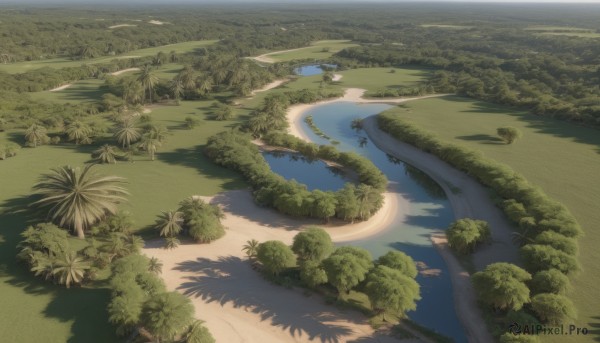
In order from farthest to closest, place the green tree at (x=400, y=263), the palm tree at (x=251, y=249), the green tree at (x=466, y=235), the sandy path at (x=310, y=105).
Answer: the sandy path at (x=310, y=105), the green tree at (x=466, y=235), the palm tree at (x=251, y=249), the green tree at (x=400, y=263)

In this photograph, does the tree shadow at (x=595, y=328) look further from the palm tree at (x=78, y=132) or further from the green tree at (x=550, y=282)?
the palm tree at (x=78, y=132)

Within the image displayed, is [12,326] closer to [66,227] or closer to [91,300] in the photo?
[91,300]

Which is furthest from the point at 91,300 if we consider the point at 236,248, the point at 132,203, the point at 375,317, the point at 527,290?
the point at 527,290

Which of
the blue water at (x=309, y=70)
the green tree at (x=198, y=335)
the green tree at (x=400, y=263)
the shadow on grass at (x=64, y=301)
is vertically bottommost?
the shadow on grass at (x=64, y=301)

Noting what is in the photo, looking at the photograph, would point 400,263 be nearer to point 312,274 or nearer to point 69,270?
point 312,274

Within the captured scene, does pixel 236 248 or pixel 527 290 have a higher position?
pixel 527 290

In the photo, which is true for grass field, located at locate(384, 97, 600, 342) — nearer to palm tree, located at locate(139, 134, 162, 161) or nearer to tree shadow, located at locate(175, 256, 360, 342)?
tree shadow, located at locate(175, 256, 360, 342)

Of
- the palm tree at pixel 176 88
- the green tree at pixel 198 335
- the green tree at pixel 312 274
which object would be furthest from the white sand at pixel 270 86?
the green tree at pixel 198 335
